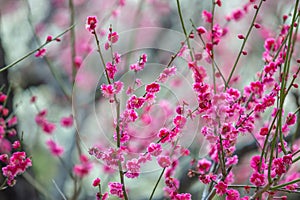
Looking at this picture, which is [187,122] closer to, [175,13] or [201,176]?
[201,176]

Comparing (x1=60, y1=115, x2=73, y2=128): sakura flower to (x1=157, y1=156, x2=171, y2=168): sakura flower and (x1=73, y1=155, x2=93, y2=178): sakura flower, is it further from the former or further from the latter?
(x1=157, y1=156, x2=171, y2=168): sakura flower

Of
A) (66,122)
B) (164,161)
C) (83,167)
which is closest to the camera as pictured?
(164,161)

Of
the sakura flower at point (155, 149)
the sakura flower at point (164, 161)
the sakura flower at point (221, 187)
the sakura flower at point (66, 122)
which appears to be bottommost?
the sakura flower at point (221, 187)

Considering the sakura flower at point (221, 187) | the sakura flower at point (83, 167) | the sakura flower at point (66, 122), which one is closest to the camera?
the sakura flower at point (221, 187)

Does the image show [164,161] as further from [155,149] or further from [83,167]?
[83,167]

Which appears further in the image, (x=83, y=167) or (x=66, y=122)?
(x=66, y=122)

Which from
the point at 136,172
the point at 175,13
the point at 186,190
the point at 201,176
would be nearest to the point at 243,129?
the point at 201,176

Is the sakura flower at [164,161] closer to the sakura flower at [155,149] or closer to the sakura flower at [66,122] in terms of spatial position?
the sakura flower at [155,149]

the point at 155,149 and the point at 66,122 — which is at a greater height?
the point at 66,122

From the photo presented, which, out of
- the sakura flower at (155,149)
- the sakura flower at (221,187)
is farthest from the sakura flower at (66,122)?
the sakura flower at (221,187)

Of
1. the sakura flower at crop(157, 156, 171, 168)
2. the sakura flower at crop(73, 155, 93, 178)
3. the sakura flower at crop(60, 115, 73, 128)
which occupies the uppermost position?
the sakura flower at crop(60, 115, 73, 128)

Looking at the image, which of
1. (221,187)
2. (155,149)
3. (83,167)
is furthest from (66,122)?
(221,187)

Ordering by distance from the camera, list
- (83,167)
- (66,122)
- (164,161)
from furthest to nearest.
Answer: (66,122), (83,167), (164,161)

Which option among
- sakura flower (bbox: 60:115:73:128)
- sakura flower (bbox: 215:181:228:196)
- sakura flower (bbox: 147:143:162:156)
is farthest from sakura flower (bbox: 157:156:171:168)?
sakura flower (bbox: 60:115:73:128)
